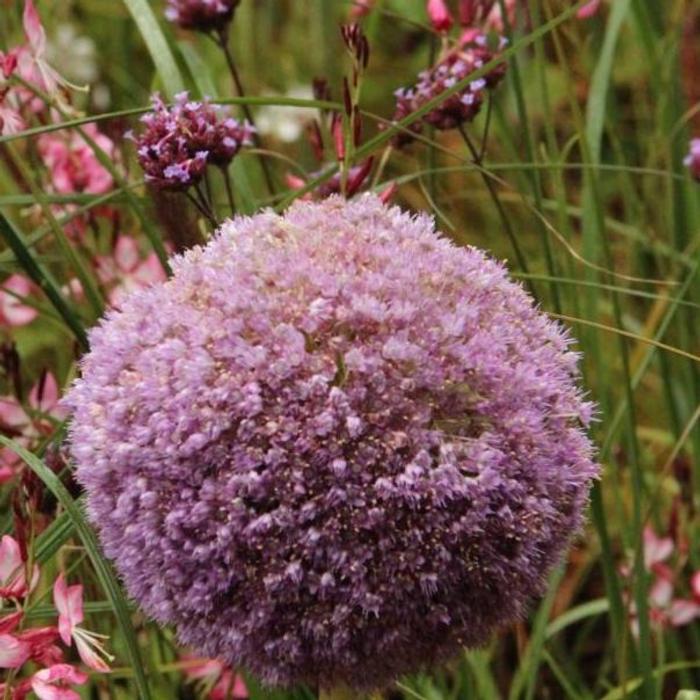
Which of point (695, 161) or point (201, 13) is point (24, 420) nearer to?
point (201, 13)

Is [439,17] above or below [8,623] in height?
above

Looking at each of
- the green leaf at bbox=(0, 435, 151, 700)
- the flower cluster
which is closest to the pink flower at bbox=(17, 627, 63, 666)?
the flower cluster

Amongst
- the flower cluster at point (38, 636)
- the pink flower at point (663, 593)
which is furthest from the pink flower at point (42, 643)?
the pink flower at point (663, 593)

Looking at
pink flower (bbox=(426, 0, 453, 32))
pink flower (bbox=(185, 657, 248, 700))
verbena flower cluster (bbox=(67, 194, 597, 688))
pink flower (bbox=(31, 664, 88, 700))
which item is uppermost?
pink flower (bbox=(426, 0, 453, 32))

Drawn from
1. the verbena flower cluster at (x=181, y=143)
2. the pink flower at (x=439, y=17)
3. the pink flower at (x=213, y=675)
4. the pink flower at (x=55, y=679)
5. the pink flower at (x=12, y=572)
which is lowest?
the pink flower at (x=213, y=675)

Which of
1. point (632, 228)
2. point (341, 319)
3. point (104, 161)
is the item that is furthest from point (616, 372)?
point (341, 319)

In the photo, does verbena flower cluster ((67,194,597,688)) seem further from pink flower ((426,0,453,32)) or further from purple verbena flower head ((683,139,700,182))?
pink flower ((426,0,453,32))

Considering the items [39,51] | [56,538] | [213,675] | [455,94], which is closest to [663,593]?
[213,675]

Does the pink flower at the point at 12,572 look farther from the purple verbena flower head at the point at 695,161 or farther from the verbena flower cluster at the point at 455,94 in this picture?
the purple verbena flower head at the point at 695,161
